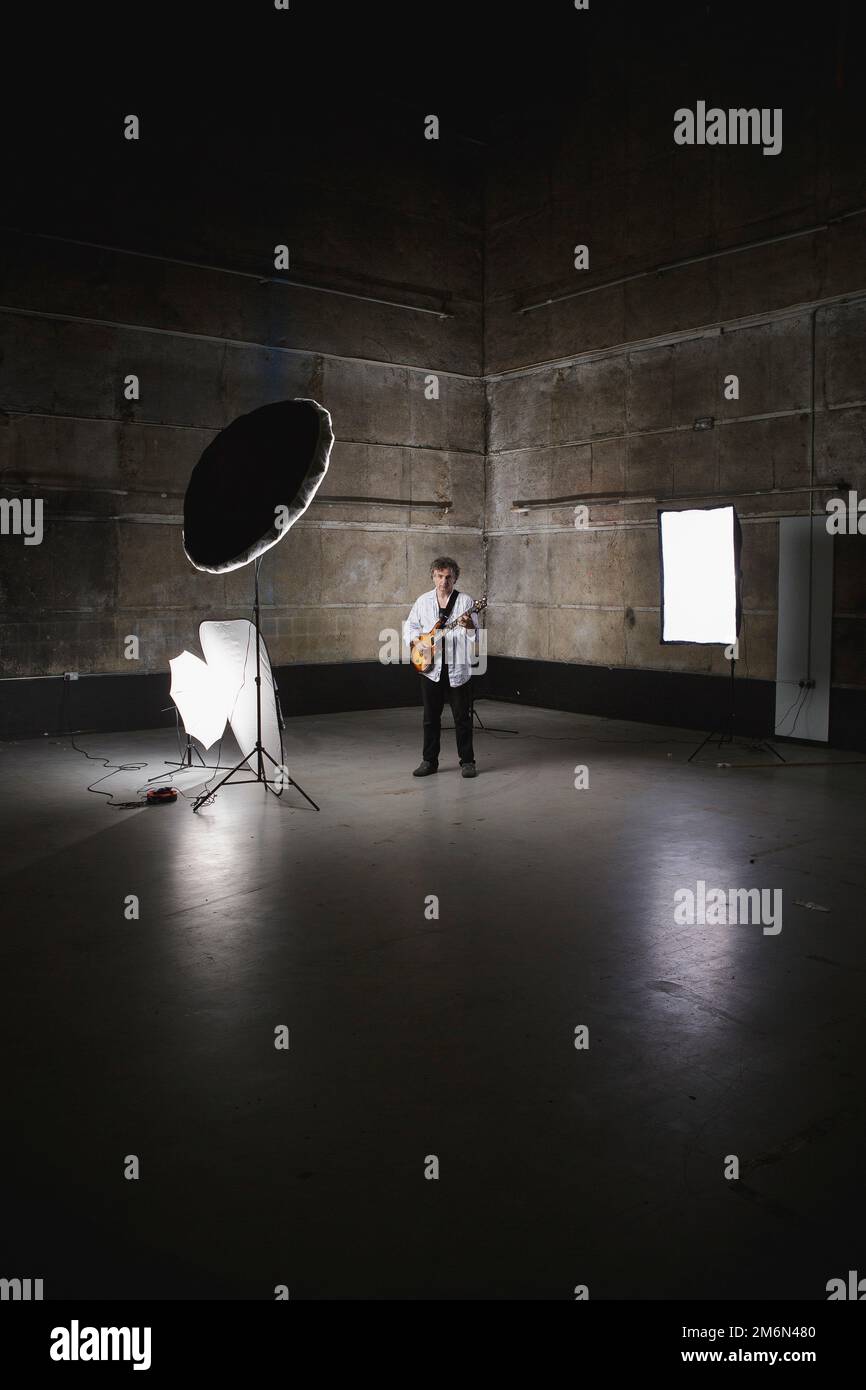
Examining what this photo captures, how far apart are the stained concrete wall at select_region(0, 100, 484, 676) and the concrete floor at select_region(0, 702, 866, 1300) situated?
4.50m

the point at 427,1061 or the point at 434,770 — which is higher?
the point at 434,770

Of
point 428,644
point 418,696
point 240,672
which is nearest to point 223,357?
point 418,696

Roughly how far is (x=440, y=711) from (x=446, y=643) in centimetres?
56

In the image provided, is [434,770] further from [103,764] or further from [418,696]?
[418,696]

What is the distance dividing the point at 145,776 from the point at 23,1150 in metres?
5.49

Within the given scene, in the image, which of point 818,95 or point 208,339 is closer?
point 818,95

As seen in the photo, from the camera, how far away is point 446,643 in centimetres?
779

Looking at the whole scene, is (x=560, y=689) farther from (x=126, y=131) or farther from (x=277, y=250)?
(x=126, y=131)

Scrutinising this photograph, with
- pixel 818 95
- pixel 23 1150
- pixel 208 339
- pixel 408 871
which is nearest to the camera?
pixel 23 1150

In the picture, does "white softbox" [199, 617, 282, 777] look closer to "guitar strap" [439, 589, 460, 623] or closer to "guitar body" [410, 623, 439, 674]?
"guitar body" [410, 623, 439, 674]

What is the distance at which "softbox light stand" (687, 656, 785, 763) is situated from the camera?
916 cm

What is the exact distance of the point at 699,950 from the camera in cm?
431

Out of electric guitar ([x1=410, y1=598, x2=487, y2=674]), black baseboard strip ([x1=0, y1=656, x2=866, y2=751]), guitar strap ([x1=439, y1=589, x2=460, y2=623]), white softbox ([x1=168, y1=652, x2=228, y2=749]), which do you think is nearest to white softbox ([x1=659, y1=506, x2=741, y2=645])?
black baseboard strip ([x1=0, y1=656, x2=866, y2=751])

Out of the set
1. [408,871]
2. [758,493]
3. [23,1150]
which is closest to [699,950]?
[408,871]
